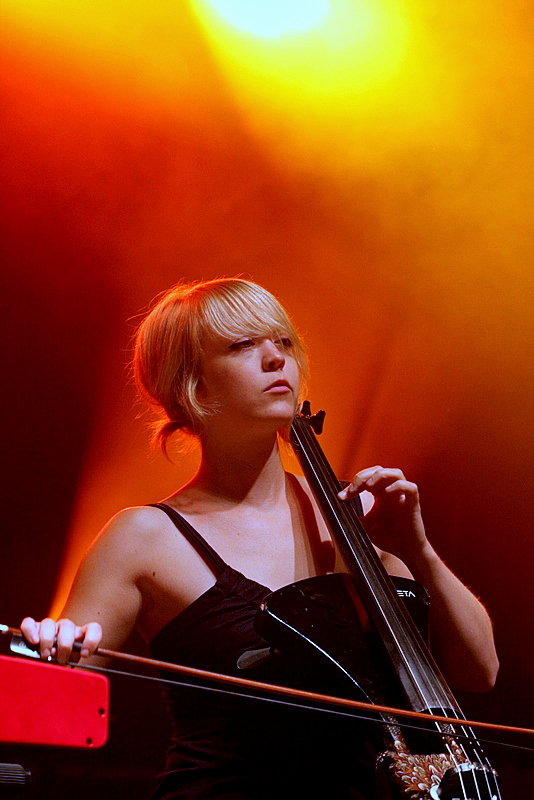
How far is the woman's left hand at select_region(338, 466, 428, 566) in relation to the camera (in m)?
1.18

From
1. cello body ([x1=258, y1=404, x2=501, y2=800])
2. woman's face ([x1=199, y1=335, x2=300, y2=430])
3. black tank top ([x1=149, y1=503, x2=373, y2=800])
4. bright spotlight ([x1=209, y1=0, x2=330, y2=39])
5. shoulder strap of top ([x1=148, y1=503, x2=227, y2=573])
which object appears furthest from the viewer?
bright spotlight ([x1=209, y1=0, x2=330, y2=39])

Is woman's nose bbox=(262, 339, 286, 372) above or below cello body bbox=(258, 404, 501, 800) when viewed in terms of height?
above

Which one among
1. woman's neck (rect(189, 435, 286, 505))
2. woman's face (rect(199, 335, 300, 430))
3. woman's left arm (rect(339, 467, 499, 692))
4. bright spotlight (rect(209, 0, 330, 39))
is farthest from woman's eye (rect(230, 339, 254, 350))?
bright spotlight (rect(209, 0, 330, 39))

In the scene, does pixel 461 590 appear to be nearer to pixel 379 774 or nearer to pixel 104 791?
pixel 379 774

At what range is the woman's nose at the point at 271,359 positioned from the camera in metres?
1.25

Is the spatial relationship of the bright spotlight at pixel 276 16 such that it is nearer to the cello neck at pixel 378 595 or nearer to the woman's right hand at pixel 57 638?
the cello neck at pixel 378 595

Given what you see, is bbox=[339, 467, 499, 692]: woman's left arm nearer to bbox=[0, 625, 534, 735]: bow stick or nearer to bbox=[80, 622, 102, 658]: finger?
bbox=[0, 625, 534, 735]: bow stick

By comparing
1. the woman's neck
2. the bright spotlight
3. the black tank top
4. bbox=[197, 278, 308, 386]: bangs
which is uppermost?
the bright spotlight

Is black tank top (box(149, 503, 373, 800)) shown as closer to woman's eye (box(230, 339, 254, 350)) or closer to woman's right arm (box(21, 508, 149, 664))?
woman's right arm (box(21, 508, 149, 664))

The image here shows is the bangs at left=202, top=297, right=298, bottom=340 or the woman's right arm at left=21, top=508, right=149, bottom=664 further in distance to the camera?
the bangs at left=202, top=297, right=298, bottom=340

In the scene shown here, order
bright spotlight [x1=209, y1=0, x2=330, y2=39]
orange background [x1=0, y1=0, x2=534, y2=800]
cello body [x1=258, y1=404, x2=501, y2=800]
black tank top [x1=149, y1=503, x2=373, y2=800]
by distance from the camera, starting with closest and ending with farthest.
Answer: cello body [x1=258, y1=404, x2=501, y2=800] < black tank top [x1=149, y1=503, x2=373, y2=800] < orange background [x1=0, y1=0, x2=534, y2=800] < bright spotlight [x1=209, y1=0, x2=330, y2=39]

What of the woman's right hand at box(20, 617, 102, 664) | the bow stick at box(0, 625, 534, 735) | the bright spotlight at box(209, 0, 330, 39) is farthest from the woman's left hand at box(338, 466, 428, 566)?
the bright spotlight at box(209, 0, 330, 39)

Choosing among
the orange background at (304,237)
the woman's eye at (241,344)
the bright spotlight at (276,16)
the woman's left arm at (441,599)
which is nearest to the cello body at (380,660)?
the woman's left arm at (441,599)

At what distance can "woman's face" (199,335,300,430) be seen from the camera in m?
1.23
